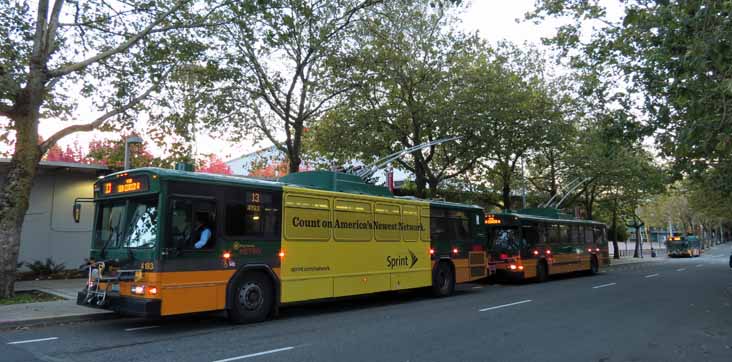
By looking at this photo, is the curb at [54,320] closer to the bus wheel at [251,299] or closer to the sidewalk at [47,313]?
the sidewalk at [47,313]

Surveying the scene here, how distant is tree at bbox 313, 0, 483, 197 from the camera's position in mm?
20609

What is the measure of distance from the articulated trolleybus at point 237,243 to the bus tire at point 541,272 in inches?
384

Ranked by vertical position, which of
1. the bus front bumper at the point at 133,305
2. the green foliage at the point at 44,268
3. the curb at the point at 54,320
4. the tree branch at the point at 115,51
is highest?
the tree branch at the point at 115,51

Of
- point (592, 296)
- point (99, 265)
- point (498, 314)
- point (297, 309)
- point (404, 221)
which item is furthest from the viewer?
point (592, 296)

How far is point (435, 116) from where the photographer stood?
74.1ft

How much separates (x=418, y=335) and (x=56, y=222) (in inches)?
632

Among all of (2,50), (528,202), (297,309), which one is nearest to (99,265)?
(297,309)

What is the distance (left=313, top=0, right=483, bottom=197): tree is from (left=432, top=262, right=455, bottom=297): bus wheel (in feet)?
26.4

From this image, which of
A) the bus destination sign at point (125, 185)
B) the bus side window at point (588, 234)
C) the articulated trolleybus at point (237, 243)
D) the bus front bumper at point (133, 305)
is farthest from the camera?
the bus side window at point (588, 234)

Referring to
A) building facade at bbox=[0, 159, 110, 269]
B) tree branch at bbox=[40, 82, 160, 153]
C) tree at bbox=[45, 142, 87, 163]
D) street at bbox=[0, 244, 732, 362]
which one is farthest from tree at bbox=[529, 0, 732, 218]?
tree at bbox=[45, 142, 87, 163]

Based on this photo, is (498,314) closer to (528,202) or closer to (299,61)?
(299,61)

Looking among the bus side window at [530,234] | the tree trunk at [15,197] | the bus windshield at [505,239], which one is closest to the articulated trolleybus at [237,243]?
the tree trunk at [15,197]

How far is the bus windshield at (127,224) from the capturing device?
9.72 metres

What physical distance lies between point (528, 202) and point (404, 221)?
30.2 meters
